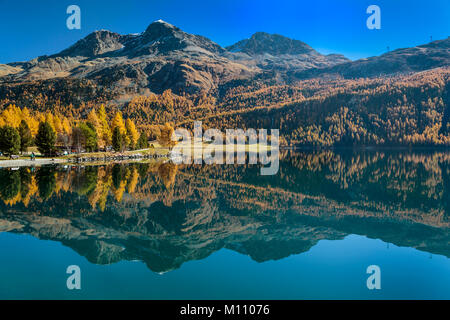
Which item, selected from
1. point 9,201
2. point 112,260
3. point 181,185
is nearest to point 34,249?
point 112,260

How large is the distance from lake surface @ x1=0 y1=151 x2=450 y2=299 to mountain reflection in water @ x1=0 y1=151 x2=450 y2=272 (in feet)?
0.33

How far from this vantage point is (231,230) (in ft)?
61.6

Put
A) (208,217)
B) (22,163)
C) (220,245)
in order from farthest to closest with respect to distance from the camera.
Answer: (22,163) → (208,217) → (220,245)

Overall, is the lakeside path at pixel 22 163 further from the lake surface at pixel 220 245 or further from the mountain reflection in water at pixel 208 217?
the lake surface at pixel 220 245

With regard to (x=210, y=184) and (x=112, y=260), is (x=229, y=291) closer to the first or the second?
(x=112, y=260)

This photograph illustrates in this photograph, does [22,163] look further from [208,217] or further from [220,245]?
[220,245]

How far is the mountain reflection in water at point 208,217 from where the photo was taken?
605 inches

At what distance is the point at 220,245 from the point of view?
1583cm

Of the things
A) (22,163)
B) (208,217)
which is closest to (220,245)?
(208,217)

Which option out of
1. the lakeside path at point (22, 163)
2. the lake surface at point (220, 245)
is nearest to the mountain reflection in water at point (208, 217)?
the lake surface at point (220, 245)

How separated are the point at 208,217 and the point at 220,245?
6.04 meters

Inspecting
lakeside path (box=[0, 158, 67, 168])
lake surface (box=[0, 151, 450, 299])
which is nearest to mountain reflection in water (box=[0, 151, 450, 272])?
lake surface (box=[0, 151, 450, 299])

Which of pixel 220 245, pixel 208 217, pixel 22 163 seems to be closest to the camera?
pixel 220 245
